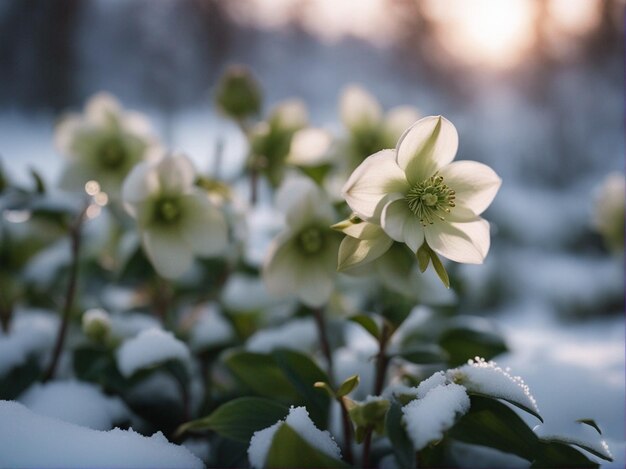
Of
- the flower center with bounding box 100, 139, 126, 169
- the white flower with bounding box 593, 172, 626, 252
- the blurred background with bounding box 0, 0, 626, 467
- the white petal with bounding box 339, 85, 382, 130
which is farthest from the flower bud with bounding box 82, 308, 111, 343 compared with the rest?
the blurred background with bounding box 0, 0, 626, 467

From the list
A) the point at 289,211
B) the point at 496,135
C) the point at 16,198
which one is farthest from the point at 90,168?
the point at 496,135

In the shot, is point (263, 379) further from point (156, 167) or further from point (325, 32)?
point (325, 32)

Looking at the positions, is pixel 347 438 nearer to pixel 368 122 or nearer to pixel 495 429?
pixel 495 429

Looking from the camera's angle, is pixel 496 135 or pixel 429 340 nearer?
pixel 429 340

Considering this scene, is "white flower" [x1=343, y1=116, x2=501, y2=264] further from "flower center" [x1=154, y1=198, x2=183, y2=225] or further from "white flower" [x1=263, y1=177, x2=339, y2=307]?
"flower center" [x1=154, y1=198, x2=183, y2=225]

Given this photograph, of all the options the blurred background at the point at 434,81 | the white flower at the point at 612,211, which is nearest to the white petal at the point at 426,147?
the white flower at the point at 612,211

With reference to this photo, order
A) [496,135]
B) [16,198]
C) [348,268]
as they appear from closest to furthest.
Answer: [348,268] < [16,198] < [496,135]

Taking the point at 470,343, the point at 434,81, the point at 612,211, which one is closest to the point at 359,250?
the point at 470,343
